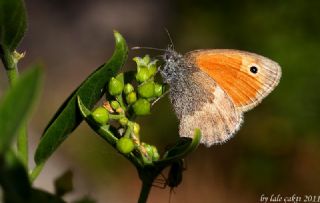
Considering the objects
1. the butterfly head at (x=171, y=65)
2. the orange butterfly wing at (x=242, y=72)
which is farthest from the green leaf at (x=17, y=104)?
the orange butterfly wing at (x=242, y=72)

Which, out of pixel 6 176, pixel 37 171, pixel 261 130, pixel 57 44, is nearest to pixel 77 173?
pixel 261 130

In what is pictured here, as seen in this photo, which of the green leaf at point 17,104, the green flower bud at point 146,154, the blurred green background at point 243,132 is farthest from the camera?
the blurred green background at point 243,132

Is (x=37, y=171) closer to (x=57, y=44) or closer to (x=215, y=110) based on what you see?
(x=215, y=110)

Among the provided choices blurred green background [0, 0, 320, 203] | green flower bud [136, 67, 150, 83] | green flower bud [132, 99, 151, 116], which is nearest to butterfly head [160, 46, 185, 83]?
green flower bud [136, 67, 150, 83]

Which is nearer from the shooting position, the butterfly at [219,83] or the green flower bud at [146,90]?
the green flower bud at [146,90]

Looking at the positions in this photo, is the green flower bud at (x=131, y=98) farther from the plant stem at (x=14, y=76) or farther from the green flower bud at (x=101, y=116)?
the plant stem at (x=14, y=76)

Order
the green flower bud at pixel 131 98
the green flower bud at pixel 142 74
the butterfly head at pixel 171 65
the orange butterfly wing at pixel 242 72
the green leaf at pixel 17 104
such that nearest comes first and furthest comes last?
the green leaf at pixel 17 104 < the green flower bud at pixel 131 98 < the green flower bud at pixel 142 74 < the butterfly head at pixel 171 65 < the orange butterfly wing at pixel 242 72

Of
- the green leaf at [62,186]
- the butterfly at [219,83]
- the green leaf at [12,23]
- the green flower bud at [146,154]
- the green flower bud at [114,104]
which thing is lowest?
the butterfly at [219,83]

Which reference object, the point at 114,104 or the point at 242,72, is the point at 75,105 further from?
the point at 242,72
